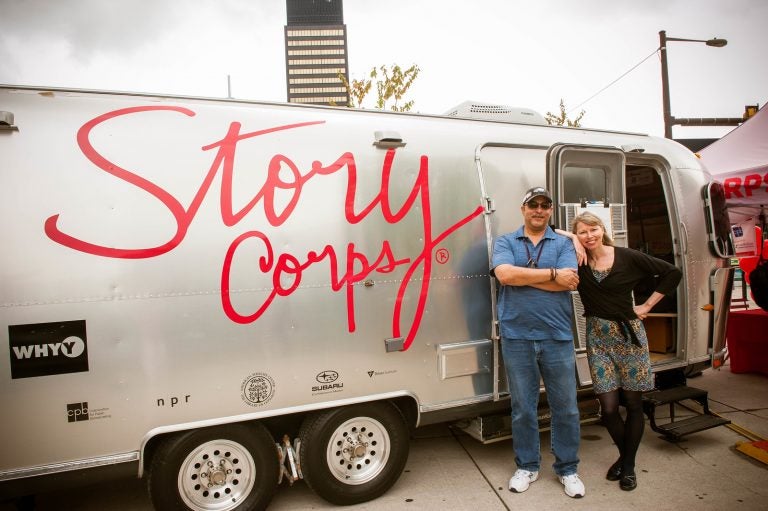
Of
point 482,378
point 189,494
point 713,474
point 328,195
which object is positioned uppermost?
point 328,195

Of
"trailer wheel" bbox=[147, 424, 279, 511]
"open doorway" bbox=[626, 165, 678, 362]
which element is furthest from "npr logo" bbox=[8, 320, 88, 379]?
"open doorway" bbox=[626, 165, 678, 362]

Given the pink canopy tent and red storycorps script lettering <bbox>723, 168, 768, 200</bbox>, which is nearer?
red storycorps script lettering <bbox>723, 168, 768, 200</bbox>

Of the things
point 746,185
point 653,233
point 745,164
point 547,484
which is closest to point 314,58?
point 745,164

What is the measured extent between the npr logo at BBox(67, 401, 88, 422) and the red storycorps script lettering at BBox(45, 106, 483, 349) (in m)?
0.87

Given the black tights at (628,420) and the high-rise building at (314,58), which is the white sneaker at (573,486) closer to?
the black tights at (628,420)

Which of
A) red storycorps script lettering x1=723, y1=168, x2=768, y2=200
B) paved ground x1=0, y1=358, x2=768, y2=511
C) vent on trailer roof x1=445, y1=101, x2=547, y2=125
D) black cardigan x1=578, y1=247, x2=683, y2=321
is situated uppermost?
vent on trailer roof x1=445, y1=101, x2=547, y2=125

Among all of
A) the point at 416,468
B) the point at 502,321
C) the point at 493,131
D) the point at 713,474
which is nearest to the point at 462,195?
the point at 493,131

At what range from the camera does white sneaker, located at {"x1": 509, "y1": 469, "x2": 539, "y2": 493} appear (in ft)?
11.4

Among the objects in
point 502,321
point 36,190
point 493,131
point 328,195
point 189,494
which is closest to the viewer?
point 36,190

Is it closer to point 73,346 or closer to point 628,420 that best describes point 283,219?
point 73,346

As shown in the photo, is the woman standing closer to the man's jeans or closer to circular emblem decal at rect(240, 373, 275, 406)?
the man's jeans

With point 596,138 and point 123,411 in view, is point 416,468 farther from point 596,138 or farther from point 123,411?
point 596,138

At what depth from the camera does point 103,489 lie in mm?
3717

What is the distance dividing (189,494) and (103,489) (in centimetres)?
125
